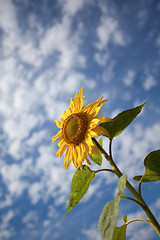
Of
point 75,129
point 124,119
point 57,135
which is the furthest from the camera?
→ point 57,135

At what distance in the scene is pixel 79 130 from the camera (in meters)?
1.21

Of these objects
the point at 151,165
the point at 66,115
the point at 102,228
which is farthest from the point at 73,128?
the point at 102,228

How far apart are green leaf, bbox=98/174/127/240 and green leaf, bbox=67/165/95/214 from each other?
0.22m

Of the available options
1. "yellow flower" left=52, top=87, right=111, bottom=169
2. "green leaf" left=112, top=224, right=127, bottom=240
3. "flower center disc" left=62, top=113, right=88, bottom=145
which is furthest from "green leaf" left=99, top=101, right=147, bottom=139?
"green leaf" left=112, top=224, right=127, bottom=240

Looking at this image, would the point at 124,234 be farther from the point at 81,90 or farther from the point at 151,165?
the point at 81,90

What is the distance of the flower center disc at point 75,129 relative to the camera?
120 centimetres

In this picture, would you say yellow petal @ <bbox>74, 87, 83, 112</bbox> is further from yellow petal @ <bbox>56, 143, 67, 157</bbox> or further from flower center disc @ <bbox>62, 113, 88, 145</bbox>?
yellow petal @ <bbox>56, 143, 67, 157</bbox>

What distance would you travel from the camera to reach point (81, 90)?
1.31 meters

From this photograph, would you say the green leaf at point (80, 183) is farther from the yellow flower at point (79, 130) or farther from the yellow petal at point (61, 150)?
the yellow petal at point (61, 150)

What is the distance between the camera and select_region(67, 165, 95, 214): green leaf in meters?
1.12

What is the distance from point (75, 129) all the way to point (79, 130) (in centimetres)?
3

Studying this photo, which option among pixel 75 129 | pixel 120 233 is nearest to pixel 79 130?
pixel 75 129

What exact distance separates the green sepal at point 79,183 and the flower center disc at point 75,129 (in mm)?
155

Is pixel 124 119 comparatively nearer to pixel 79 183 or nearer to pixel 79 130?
pixel 79 130
